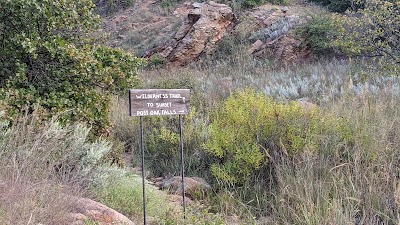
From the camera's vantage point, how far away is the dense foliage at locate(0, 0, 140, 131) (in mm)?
5293

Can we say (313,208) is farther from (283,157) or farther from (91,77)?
(91,77)

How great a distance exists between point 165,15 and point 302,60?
36.9ft

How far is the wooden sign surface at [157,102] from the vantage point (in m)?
4.39

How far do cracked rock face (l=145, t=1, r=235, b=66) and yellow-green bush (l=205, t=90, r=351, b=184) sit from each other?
39.1 feet

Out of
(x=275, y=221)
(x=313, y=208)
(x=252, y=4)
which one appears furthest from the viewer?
(x=252, y=4)

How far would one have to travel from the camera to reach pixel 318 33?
15766 millimetres

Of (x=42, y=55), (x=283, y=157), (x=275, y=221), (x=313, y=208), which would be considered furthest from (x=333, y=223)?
(x=42, y=55)

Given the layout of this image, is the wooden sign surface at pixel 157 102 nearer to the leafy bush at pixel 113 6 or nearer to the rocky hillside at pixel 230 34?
the rocky hillside at pixel 230 34

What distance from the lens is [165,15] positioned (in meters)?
25.0

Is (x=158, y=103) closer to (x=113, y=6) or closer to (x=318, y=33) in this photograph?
(x=318, y=33)

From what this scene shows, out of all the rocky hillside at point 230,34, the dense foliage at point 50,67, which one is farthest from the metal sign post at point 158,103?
the rocky hillside at point 230,34

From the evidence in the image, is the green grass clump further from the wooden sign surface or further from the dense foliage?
the dense foliage

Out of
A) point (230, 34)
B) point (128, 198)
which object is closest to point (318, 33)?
point (230, 34)

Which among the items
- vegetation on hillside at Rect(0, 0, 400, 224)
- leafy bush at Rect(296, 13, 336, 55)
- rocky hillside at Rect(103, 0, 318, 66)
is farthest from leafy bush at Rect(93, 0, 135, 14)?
vegetation on hillside at Rect(0, 0, 400, 224)
